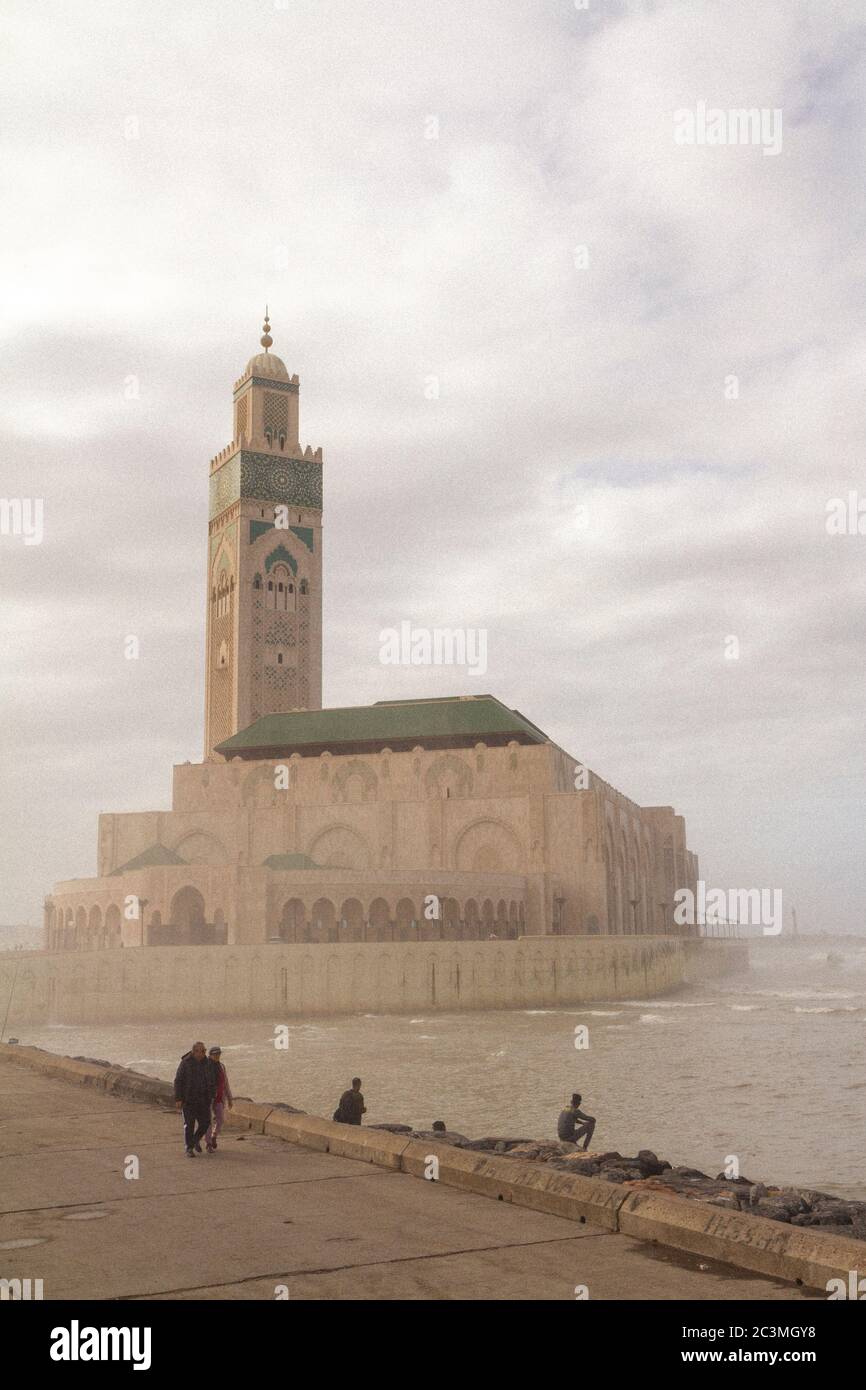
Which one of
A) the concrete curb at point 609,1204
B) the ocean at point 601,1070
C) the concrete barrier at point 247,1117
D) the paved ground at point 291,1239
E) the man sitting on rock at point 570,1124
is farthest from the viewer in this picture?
the ocean at point 601,1070

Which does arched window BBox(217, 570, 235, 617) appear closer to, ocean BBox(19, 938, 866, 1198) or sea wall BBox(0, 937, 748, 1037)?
sea wall BBox(0, 937, 748, 1037)

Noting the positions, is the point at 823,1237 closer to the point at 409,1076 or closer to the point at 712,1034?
the point at 409,1076

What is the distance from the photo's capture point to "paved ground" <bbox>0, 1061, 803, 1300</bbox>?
23.6ft

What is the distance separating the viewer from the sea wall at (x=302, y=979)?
5288 cm

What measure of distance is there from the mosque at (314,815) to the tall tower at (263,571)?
17cm

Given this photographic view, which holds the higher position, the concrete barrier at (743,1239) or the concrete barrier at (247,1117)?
the concrete barrier at (743,1239)

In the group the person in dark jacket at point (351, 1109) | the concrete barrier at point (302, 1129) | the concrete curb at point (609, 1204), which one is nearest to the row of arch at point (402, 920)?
the person in dark jacket at point (351, 1109)

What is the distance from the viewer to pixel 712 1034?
153 feet

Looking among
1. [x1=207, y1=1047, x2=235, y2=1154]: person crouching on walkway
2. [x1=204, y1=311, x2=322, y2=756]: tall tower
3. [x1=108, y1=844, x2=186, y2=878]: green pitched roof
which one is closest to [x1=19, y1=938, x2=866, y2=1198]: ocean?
[x1=207, y1=1047, x2=235, y2=1154]: person crouching on walkway

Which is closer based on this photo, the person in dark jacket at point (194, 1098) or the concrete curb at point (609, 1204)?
the concrete curb at point (609, 1204)

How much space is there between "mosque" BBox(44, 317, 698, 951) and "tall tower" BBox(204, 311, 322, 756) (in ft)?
0.55

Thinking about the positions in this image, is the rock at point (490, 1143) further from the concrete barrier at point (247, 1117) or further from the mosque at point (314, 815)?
the mosque at point (314, 815)

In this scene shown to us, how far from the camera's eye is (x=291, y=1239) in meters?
8.32

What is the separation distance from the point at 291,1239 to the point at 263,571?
92190 millimetres
